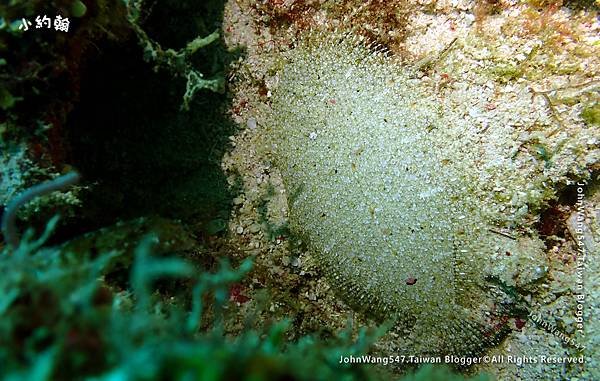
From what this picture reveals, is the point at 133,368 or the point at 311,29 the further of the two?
the point at 311,29

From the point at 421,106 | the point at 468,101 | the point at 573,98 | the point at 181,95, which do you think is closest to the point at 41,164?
the point at 181,95

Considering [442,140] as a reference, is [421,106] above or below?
above

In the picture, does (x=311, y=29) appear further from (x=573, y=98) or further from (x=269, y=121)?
(x=573, y=98)

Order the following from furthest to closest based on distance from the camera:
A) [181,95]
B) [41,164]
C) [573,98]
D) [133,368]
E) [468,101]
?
1. [181,95]
2. [468,101]
3. [573,98]
4. [41,164]
5. [133,368]

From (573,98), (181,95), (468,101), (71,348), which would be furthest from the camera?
(181,95)

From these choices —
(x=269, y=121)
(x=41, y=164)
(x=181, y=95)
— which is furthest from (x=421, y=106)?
(x=41, y=164)

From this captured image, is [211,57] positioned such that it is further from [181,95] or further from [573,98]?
[573,98]

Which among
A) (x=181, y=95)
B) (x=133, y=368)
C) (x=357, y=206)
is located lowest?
(x=133, y=368)
